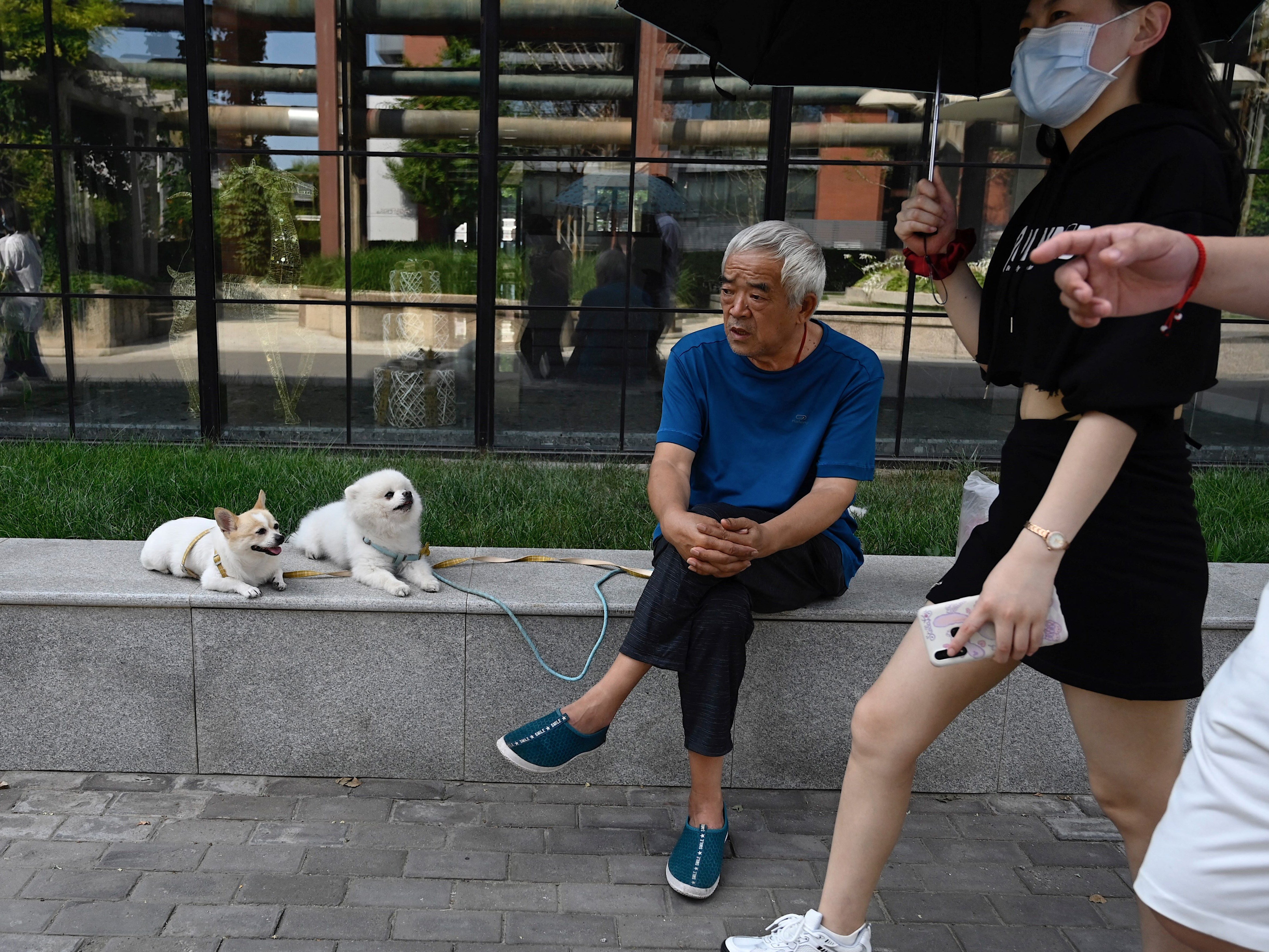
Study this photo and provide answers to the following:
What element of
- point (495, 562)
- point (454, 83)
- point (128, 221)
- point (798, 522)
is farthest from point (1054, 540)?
point (128, 221)

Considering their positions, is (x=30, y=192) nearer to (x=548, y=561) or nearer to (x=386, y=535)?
(x=386, y=535)

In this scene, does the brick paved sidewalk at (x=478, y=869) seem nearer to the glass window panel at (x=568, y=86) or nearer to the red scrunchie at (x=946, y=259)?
the red scrunchie at (x=946, y=259)

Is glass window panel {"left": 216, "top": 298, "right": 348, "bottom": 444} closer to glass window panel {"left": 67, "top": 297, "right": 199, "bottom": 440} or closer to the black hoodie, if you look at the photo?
glass window panel {"left": 67, "top": 297, "right": 199, "bottom": 440}

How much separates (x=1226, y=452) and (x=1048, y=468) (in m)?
7.51

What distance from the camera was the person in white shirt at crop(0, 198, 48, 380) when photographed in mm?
8305

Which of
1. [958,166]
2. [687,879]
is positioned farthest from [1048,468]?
[958,166]

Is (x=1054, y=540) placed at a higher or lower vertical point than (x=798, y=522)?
higher

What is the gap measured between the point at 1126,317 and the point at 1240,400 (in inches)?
314

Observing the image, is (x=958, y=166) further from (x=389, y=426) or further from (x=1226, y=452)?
(x=389, y=426)

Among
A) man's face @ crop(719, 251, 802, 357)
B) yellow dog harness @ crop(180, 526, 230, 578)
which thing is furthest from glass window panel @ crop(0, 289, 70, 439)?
man's face @ crop(719, 251, 802, 357)

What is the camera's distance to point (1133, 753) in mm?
2219

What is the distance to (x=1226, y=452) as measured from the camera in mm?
8648

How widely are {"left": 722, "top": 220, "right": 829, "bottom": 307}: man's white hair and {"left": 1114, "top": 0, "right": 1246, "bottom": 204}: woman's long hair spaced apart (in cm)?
116

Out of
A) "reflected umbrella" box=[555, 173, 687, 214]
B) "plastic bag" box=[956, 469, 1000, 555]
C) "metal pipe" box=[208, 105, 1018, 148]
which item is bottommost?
"plastic bag" box=[956, 469, 1000, 555]
